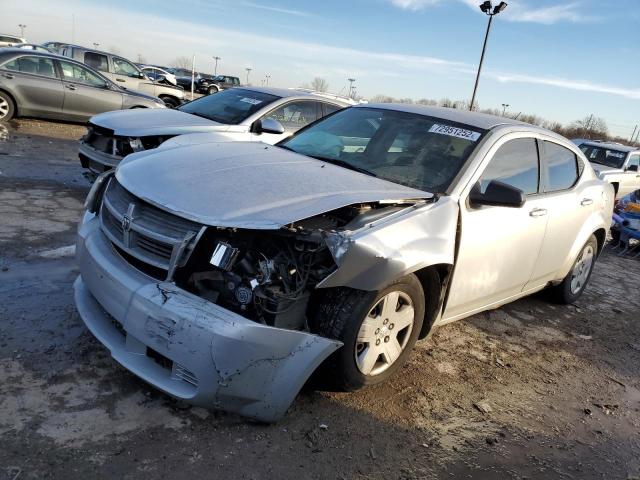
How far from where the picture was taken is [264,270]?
2682mm

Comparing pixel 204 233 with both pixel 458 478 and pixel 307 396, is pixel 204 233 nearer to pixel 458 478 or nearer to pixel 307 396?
pixel 307 396

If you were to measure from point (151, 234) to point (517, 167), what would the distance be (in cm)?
281

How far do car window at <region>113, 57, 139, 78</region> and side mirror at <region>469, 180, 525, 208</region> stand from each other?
15.1 meters

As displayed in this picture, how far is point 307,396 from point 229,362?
2.70 feet

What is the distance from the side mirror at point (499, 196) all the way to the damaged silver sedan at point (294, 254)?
0.01 meters

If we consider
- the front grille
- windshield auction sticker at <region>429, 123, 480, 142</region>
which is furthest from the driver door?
the front grille

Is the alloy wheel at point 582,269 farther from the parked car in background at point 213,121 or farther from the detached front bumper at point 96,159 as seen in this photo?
the detached front bumper at point 96,159

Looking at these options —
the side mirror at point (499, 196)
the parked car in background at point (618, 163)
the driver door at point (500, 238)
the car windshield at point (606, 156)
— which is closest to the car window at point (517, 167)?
the driver door at point (500, 238)

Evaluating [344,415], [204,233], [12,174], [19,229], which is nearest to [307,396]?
[344,415]

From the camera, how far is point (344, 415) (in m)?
3.02

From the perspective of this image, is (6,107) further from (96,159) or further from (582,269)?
(582,269)

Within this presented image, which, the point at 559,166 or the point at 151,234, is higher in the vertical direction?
the point at 559,166

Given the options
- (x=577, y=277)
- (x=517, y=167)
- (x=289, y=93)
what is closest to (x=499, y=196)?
(x=517, y=167)

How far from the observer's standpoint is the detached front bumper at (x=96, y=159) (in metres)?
6.20
